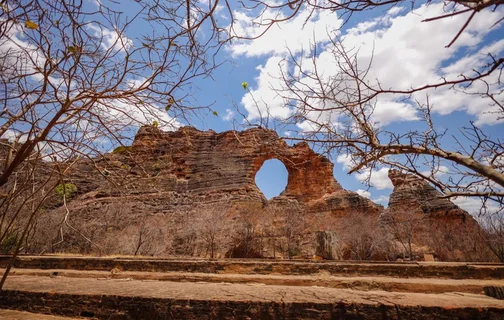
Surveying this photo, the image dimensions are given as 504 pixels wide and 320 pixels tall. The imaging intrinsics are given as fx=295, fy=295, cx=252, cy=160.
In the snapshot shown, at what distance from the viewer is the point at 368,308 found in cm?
244

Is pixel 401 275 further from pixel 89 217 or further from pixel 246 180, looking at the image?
pixel 246 180

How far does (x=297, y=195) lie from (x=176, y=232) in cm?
1789

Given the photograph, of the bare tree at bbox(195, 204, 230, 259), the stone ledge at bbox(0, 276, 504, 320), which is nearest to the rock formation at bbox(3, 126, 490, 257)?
the bare tree at bbox(195, 204, 230, 259)

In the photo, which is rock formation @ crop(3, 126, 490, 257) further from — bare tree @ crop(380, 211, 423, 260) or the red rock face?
bare tree @ crop(380, 211, 423, 260)

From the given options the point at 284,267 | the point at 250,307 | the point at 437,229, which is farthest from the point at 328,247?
the point at 437,229

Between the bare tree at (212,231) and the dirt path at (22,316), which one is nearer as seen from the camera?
the dirt path at (22,316)

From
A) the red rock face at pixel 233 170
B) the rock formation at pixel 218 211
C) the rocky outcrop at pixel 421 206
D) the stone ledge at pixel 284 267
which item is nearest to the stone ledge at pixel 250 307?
the stone ledge at pixel 284 267

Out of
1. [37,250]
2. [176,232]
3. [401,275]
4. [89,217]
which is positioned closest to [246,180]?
[176,232]

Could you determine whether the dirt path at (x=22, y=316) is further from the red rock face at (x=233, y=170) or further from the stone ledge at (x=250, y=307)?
the red rock face at (x=233, y=170)

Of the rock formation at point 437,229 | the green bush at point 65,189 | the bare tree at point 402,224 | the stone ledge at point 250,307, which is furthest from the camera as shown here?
the bare tree at point 402,224

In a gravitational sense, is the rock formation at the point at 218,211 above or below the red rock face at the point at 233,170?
below

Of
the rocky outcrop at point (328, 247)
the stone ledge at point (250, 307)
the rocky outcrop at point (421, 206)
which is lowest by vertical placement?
the stone ledge at point (250, 307)

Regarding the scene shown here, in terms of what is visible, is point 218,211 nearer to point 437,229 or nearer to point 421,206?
point 421,206

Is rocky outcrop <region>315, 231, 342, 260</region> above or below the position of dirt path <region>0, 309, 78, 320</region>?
above
